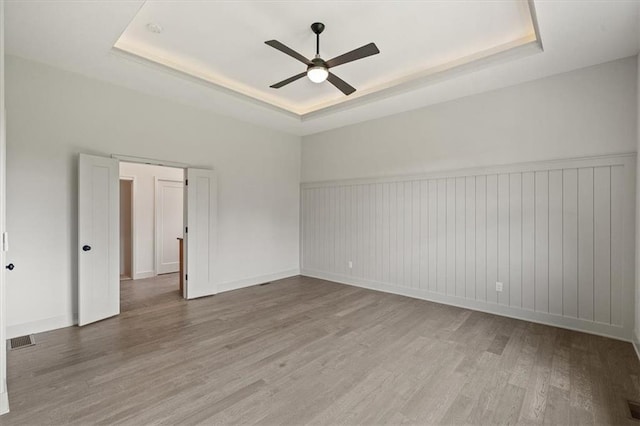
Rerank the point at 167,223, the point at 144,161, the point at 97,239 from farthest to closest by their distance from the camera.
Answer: the point at 167,223 → the point at 144,161 → the point at 97,239

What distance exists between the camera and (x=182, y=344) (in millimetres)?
3148

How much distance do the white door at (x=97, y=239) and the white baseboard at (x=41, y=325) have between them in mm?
161

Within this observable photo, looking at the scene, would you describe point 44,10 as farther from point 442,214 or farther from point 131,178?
point 442,214

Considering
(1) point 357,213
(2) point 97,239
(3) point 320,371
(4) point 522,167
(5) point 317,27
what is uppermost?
(5) point 317,27

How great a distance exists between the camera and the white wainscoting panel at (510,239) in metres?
3.33

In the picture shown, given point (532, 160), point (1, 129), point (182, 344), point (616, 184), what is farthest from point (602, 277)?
point (1, 129)

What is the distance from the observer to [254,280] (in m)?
5.77

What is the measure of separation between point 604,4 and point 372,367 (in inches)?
141

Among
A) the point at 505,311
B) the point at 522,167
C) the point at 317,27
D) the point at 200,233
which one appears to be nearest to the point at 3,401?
the point at 200,233

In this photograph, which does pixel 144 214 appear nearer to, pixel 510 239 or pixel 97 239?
pixel 97 239

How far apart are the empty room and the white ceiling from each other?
0.03 m

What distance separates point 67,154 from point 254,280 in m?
3.42

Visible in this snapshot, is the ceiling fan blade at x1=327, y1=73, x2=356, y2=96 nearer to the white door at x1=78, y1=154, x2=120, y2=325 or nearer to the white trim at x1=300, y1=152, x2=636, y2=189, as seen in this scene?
the white trim at x1=300, y1=152, x2=636, y2=189

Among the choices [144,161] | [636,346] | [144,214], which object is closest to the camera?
[636,346]
